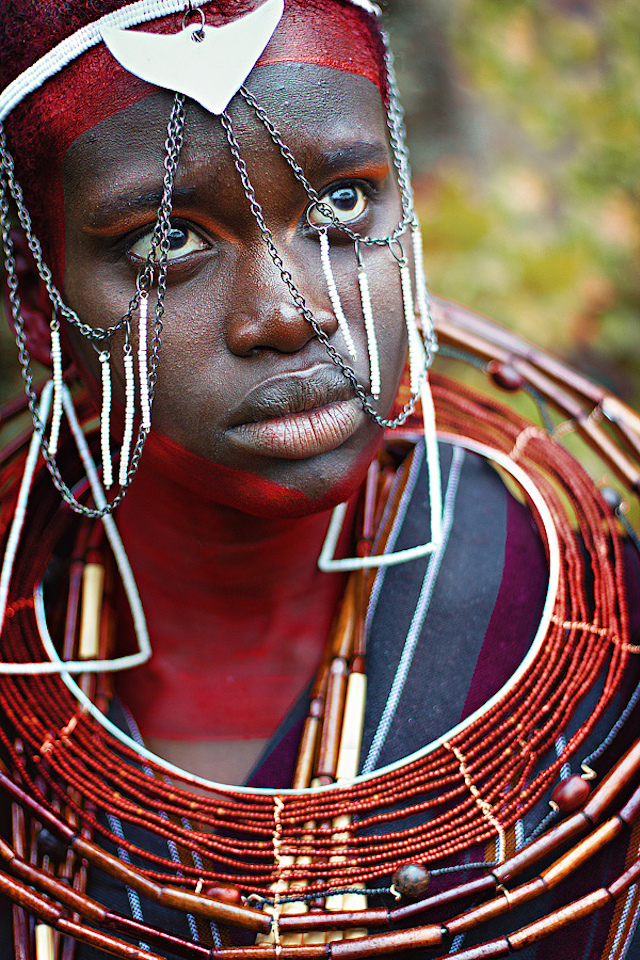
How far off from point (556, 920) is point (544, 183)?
453 centimetres

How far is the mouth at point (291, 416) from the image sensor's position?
1296mm

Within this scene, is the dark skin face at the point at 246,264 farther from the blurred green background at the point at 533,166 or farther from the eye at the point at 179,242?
the blurred green background at the point at 533,166

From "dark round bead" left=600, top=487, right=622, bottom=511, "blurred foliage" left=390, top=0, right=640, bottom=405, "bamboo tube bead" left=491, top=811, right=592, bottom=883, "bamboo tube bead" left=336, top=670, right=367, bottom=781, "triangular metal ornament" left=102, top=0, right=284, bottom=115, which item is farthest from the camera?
"blurred foliage" left=390, top=0, right=640, bottom=405

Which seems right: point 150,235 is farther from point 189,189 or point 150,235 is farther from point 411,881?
point 411,881

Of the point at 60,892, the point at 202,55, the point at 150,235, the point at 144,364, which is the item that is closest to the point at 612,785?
the point at 60,892

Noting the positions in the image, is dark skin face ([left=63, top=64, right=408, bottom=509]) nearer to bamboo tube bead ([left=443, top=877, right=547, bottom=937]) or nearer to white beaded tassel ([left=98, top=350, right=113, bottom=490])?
white beaded tassel ([left=98, top=350, right=113, bottom=490])

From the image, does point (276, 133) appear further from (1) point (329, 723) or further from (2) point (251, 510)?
(1) point (329, 723)

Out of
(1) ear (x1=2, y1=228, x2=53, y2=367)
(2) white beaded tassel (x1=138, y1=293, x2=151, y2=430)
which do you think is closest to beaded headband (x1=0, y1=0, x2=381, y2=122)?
(1) ear (x1=2, y1=228, x2=53, y2=367)

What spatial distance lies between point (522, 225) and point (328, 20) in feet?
11.8

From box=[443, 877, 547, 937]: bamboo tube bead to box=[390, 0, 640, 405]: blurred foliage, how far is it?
312 cm

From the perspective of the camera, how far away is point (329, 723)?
5.20 feet

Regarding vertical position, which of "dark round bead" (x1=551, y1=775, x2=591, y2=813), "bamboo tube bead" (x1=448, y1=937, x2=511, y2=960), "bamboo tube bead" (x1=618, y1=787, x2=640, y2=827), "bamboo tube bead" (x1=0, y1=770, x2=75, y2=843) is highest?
"bamboo tube bead" (x1=0, y1=770, x2=75, y2=843)

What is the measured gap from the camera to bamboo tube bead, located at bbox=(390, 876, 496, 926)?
1.33 meters

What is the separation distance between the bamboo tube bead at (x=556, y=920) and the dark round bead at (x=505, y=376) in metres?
0.99
